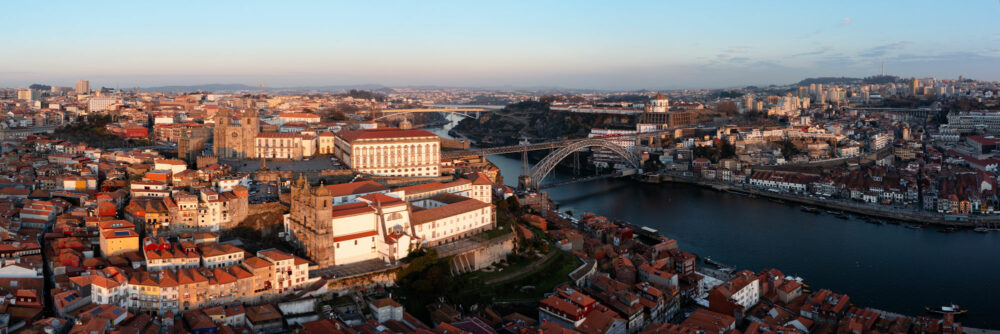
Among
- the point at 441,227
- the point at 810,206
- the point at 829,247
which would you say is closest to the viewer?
the point at 441,227

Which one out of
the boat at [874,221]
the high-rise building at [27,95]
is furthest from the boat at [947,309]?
the high-rise building at [27,95]

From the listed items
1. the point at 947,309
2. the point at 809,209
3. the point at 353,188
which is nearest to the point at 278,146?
the point at 353,188

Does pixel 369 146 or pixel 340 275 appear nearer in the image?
pixel 340 275

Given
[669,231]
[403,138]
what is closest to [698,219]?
[669,231]

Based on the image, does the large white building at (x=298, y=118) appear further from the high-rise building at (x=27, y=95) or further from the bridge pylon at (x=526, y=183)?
the high-rise building at (x=27, y=95)

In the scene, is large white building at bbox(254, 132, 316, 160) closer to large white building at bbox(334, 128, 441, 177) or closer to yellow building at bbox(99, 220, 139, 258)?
large white building at bbox(334, 128, 441, 177)

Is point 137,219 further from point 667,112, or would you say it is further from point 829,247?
point 667,112
